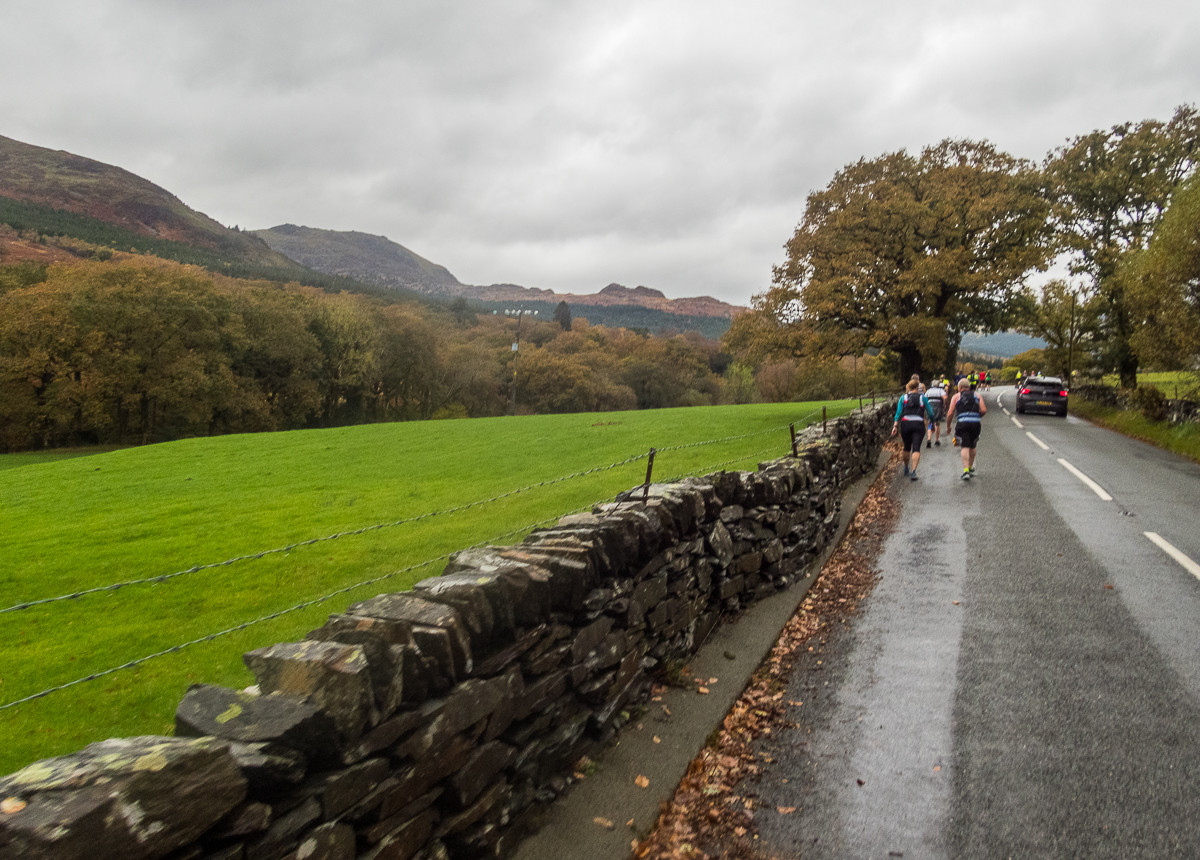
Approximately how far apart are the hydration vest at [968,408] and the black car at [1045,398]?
22.3 meters

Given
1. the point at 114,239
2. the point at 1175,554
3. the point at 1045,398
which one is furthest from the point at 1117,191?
the point at 114,239

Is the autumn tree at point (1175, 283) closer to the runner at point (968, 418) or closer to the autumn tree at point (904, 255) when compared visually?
the autumn tree at point (904, 255)

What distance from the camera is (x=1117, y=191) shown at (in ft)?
110

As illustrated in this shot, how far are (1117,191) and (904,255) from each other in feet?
49.1

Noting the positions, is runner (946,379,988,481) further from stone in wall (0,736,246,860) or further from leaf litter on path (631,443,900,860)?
stone in wall (0,736,246,860)

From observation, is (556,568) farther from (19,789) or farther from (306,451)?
(306,451)

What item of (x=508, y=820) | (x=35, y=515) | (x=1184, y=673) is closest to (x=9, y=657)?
(x=508, y=820)

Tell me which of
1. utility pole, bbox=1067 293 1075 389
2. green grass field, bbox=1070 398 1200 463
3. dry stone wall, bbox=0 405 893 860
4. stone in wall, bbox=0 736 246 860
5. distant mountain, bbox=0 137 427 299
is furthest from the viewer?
distant mountain, bbox=0 137 427 299

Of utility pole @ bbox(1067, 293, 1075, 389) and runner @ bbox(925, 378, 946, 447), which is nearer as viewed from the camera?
runner @ bbox(925, 378, 946, 447)

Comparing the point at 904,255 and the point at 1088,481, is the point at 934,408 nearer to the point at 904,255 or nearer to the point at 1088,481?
the point at 1088,481

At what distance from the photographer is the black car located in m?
31.1

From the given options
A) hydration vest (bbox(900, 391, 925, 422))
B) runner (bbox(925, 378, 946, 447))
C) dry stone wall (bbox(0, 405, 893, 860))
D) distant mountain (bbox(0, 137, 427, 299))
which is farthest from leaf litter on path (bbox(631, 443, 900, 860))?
distant mountain (bbox(0, 137, 427, 299))

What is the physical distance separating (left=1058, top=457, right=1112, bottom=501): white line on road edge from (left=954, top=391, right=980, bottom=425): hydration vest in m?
2.38

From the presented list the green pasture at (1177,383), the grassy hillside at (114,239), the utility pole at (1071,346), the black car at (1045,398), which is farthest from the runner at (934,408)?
the grassy hillside at (114,239)
